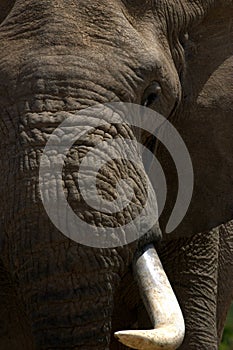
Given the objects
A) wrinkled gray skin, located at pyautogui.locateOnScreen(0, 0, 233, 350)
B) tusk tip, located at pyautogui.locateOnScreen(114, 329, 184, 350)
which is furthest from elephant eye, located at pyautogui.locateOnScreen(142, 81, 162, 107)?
tusk tip, located at pyautogui.locateOnScreen(114, 329, 184, 350)

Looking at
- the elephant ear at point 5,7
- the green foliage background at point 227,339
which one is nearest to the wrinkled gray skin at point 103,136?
the elephant ear at point 5,7

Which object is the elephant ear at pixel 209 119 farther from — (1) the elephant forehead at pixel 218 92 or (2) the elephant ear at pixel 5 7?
(2) the elephant ear at pixel 5 7

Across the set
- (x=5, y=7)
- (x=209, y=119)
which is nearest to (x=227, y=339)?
(x=209, y=119)

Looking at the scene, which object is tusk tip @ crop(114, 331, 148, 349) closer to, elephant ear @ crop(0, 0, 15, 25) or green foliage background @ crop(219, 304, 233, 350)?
elephant ear @ crop(0, 0, 15, 25)

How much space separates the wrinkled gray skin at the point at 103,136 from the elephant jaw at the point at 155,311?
8 centimetres

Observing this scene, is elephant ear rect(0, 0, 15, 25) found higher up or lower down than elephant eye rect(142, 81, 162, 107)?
higher up

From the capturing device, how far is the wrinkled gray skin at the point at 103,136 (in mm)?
5871

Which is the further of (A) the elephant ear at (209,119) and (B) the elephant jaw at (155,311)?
(A) the elephant ear at (209,119)

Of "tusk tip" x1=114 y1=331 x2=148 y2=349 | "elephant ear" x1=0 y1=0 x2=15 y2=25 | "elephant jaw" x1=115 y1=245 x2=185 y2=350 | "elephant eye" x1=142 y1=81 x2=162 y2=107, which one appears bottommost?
"elephant jaw" x1=115 y1=245 x2=185 y2=350

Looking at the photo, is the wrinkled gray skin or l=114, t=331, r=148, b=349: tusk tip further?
the wrinkled gray skin

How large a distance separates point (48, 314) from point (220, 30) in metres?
1.40

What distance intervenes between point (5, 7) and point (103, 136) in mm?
617

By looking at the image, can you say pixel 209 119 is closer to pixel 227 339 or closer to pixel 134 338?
pixel 134 338

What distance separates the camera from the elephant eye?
6.33 meters
